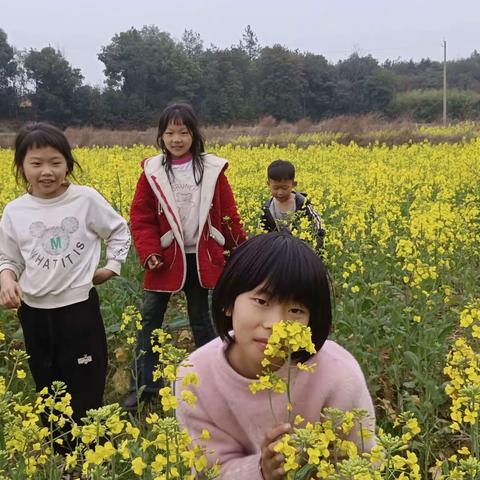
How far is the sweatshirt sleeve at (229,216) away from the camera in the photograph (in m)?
3.55

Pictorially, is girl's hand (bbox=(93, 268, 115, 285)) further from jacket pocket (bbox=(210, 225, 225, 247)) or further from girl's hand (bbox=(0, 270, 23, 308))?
jacket pocket (bbox=(210, 225, 225, 247))

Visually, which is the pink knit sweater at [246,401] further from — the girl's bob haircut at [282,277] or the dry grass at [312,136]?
the dry grass at [312,136]

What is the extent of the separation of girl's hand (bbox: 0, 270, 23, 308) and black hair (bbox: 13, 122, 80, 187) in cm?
53

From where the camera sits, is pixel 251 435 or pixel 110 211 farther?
pixel 110 211

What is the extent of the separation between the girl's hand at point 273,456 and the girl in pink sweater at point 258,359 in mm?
87

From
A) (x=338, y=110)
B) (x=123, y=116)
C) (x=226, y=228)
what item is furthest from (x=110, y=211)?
(x=338, y=110)

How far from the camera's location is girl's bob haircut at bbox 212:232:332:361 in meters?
1.51

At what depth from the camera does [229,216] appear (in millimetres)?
3611

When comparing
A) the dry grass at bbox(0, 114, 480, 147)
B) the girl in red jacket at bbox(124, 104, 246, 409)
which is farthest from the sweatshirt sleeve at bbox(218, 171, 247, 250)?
the dry grass at bbox(0, 114, 480, 147)

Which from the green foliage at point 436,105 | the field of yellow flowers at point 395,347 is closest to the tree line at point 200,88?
the green foliage at point 436,105

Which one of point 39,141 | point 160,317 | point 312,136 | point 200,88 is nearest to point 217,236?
point 160,317

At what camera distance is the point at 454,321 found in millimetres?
3789

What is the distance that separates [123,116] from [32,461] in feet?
144

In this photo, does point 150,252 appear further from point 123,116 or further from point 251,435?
point 123,116
